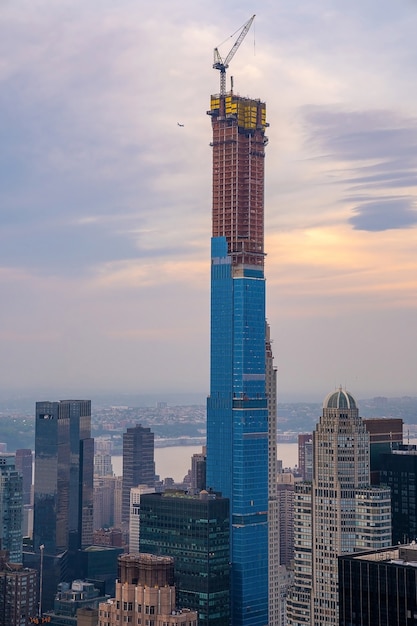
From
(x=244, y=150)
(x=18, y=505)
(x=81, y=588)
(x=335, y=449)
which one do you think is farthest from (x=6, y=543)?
(x=335, y=449)

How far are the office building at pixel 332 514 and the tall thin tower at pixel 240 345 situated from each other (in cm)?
3196

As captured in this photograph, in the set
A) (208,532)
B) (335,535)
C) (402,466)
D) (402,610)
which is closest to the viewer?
(402,610)

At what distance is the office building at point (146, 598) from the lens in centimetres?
7869

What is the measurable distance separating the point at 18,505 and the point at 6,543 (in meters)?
8.65

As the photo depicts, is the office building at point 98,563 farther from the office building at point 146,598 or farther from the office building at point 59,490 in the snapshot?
the office building at point 146,598

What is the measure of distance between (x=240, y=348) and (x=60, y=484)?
5994 centimetres

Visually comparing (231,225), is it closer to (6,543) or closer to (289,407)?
(289,407)

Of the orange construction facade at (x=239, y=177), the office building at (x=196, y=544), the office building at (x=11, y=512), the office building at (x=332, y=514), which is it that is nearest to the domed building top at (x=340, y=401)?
the office building at (x=332, y=514)

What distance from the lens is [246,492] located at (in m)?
142

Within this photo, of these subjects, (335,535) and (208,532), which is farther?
(208,532)

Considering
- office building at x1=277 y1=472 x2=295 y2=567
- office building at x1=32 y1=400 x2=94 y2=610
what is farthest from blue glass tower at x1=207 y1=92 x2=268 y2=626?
office building at x1=32 y1=400 x2=94 y2=610

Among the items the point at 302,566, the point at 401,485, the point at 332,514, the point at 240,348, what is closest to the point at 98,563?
the point at 240,348

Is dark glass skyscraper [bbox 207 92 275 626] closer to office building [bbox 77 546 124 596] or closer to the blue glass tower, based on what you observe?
the blue glass tower

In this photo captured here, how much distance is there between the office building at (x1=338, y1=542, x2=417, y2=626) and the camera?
57.9m
